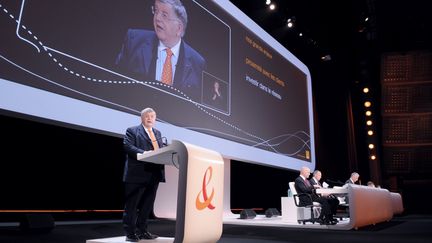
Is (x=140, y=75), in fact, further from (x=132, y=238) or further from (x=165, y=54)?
(x=132, y=238)

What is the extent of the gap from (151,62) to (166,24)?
0.59 metres

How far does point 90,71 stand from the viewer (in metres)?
3.47

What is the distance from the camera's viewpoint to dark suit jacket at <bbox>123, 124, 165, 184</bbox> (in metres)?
2.68

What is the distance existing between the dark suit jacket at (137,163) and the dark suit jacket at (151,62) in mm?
1216

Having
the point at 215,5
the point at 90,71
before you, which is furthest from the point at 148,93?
the point at 215,5

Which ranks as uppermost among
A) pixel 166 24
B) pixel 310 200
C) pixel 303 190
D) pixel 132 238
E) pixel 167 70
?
pixel 166 24

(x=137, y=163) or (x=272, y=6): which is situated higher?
(x=272, y=6)

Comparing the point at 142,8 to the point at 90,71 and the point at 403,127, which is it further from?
the point at 403,127

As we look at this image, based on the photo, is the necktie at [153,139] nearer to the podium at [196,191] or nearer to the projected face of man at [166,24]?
the podium at [196,191]

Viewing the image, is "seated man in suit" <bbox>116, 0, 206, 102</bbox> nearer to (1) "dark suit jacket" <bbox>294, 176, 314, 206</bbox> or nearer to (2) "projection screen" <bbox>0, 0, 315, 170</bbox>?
(2) "projection screen" <bbox>0, 0, 315, 170</bbox>

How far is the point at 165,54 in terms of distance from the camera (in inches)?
172

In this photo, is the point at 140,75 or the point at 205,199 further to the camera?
A: the point at 140,75

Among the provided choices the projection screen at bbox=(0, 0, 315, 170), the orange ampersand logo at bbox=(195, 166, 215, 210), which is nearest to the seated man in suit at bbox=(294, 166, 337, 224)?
the projection screen at bbox=(0, 0, 315, 170)

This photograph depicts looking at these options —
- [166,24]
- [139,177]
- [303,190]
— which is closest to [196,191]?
[139,177]
